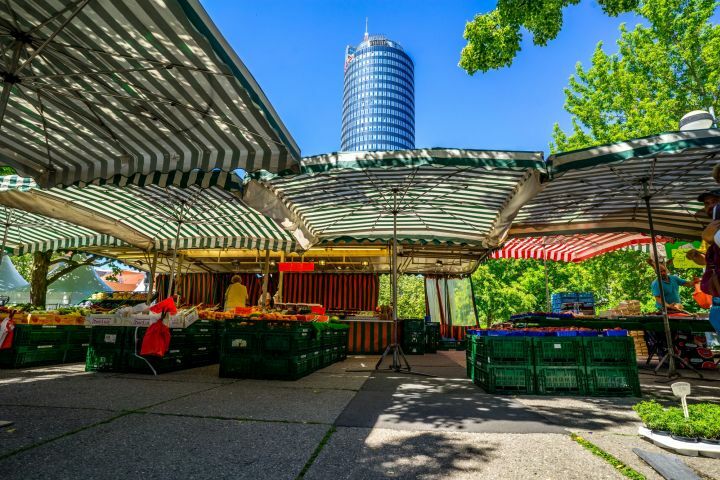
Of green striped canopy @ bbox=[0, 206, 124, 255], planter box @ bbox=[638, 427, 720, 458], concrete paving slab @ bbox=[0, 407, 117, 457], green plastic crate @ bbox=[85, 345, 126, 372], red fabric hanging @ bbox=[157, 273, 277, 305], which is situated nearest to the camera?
planter box @ bbox=[638, 427, 720, 458]

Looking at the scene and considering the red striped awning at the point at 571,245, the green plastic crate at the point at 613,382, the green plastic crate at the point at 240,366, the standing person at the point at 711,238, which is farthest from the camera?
the red striped awning at the point at 571,245

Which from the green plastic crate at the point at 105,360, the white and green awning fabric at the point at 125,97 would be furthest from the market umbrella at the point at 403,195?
the green plastic crate at the point at 105,360

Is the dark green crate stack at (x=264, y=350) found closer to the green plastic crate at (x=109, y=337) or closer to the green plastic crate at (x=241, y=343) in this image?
the green plastic crate at (x=241, y=343)

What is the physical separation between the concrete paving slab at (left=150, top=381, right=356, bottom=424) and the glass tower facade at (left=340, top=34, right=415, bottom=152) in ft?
582

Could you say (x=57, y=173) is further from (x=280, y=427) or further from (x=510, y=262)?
(x=510, y=262)

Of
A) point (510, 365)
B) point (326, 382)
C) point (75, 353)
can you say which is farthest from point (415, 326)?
point (75, 353)

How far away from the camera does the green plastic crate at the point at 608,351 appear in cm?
523

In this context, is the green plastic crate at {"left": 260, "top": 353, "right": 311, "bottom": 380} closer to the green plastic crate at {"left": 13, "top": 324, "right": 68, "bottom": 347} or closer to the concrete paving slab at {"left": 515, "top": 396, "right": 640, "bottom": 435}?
the concrete paving slab at {"left": 515, "top": 396, "right": 640, "bottom": 435}

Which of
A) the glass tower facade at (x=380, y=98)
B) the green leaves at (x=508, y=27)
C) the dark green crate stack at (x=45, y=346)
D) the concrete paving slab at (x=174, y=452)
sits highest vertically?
the glass tower facade at (x=380, y=98)

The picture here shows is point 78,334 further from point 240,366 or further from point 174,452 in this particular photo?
point 174,452

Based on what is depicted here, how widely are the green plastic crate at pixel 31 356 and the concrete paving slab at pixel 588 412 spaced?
878cm

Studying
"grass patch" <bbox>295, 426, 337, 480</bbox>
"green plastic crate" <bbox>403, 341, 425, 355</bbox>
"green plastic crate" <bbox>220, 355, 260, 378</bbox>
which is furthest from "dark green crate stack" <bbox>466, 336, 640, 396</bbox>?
"green plastic crate" <bbox>403, 341, 425, 355</bbox>

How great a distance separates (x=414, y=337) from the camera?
12.6m

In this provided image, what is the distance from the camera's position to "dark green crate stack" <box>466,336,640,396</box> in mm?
5180
